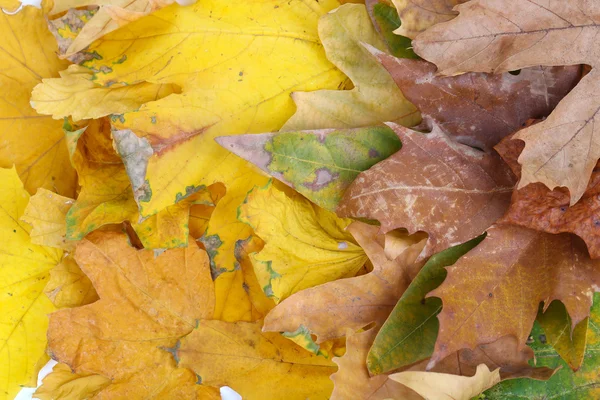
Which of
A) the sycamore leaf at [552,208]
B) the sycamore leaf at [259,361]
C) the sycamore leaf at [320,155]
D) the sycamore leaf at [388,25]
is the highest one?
the sycamore leaf at [388,25]

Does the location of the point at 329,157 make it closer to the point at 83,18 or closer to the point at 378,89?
the point at 378,89

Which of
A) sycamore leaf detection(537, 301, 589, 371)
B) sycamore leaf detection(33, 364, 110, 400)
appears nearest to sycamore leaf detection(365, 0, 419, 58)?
sycamore leaf detection(537, 301, 589, 371)

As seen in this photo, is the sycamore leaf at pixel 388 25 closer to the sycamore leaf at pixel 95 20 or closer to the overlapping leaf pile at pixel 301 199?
the overlapping leaf pile at pixel 301 199

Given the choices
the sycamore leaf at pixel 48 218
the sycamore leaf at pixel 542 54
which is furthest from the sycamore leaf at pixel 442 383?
the sycamore leaf at pixel 48 218

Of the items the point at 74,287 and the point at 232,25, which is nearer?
the point at 232,25

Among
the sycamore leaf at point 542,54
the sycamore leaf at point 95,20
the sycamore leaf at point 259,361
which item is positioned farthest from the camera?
the sycamore leaf at point 259,361

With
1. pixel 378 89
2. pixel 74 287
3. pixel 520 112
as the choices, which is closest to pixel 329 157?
pixel 378 89

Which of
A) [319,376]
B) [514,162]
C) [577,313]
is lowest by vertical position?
[319,376]

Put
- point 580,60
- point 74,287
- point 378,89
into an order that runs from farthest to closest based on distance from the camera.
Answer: point 74,287 → point 378,89 → point 580,60

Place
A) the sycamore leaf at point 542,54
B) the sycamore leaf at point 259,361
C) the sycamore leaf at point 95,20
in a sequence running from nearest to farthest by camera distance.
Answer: the sycamore leaf at point 542,54, the sycamore leaf at point 95,20, the sycamore leaf at point 259,361
